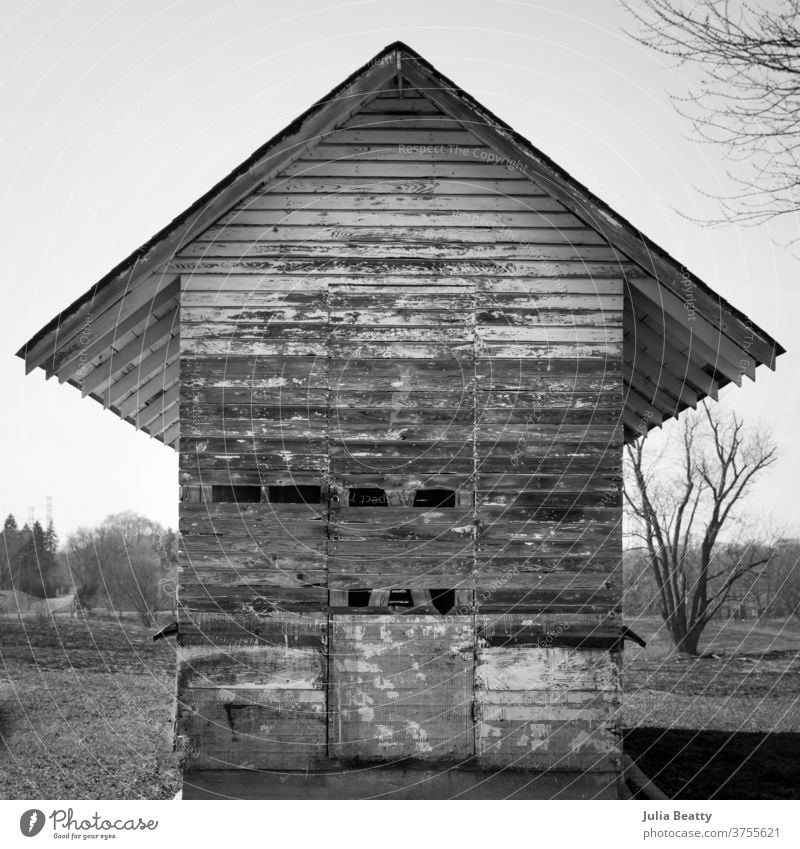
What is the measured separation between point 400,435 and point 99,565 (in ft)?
122

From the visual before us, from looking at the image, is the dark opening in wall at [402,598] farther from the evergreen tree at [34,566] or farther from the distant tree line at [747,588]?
the evergreen tree at [34,566]

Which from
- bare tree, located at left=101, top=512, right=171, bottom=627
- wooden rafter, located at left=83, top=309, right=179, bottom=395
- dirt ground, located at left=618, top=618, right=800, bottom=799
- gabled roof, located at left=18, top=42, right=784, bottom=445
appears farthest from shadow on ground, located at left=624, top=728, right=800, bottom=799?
bare tree, located at left=101, top=512, right=171, bottom=627

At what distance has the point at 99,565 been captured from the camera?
4453cm

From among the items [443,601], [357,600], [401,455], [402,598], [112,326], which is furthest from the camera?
[357,600]

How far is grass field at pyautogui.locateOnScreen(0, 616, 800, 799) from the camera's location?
1377 centimetres

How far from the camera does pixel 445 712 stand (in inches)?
388

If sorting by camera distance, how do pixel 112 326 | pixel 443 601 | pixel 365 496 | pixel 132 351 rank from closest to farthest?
pixel 112 326 → pixel 132 351 → pixel 365 496 → pixel 443 601

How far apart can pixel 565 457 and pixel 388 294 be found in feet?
7.78

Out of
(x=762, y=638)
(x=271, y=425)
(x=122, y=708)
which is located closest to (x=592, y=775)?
(x=271, y=425)

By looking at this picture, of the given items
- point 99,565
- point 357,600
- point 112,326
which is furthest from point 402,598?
point 99,565

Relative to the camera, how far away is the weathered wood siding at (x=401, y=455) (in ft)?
32.3

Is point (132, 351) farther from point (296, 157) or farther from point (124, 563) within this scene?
point (124, 563)

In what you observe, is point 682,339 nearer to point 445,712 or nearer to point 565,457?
point 565,457

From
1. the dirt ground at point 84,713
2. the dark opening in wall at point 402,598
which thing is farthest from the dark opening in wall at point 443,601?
the dirt ground at point 84,713
